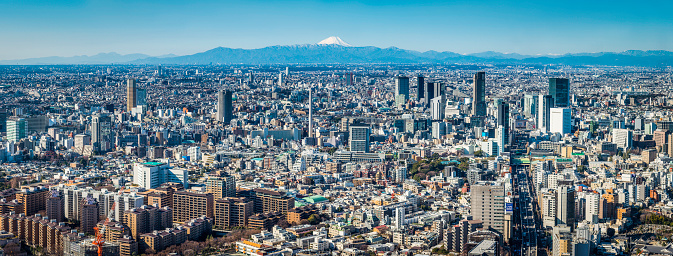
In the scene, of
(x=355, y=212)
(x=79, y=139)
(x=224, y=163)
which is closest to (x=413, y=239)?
(x=355, y=212)

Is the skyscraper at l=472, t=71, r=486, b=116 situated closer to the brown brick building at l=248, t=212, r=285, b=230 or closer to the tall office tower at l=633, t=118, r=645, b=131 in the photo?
the tall office tower at l=633, t=118, r=645, b=131

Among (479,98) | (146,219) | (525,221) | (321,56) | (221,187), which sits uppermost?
(321,56)

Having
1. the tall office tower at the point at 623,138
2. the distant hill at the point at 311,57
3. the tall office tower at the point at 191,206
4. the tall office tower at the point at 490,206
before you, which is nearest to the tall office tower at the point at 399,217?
the tall office tower at the point at 490,206

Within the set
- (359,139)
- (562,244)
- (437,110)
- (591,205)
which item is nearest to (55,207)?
(562,244)

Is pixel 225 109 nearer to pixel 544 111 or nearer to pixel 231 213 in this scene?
pixel 544 111

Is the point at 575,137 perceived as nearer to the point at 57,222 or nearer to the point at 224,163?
the point at 224,163

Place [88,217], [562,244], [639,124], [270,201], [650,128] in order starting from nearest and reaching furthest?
[562,244]
[88,217]
[270,201]
[650,128]
[639,124]

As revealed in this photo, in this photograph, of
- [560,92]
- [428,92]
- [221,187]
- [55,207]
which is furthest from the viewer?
[428,92]
